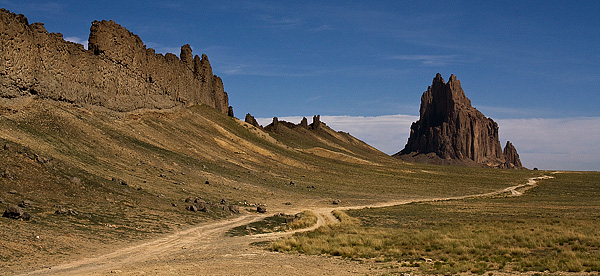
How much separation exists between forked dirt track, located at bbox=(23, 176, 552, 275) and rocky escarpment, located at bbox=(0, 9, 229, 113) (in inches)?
870

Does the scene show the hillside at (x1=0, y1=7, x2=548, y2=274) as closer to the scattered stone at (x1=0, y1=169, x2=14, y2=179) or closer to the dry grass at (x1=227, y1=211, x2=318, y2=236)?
the scattered stone at (x1=0, y1=169, x2=14, y2=179)

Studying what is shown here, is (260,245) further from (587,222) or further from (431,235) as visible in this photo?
(587,222)

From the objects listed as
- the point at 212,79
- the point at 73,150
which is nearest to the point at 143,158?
the point at 73,150

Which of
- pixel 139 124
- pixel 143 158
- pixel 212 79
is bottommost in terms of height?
pixel 143 158

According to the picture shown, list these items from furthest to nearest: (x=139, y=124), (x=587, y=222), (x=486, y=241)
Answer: (x=139, y=124) < (x=587, y=222) < (x=486, y=241)

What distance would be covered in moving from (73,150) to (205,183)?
12709 mm

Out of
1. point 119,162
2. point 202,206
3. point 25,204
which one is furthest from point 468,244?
point 119,162

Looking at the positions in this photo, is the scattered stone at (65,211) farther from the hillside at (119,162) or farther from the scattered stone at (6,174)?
the scattered stone at (6,174)

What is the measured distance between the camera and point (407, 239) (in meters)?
25.5

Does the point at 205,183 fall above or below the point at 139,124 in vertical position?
below

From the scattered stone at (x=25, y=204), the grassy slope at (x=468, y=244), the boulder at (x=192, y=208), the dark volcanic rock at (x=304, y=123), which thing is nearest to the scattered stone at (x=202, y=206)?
the boulder at (x=192, y=208)

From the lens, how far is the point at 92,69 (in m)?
49.9

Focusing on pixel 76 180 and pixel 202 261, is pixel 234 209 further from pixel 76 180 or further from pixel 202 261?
pixel 202 261

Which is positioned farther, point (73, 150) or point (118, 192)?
point (73, 150)
